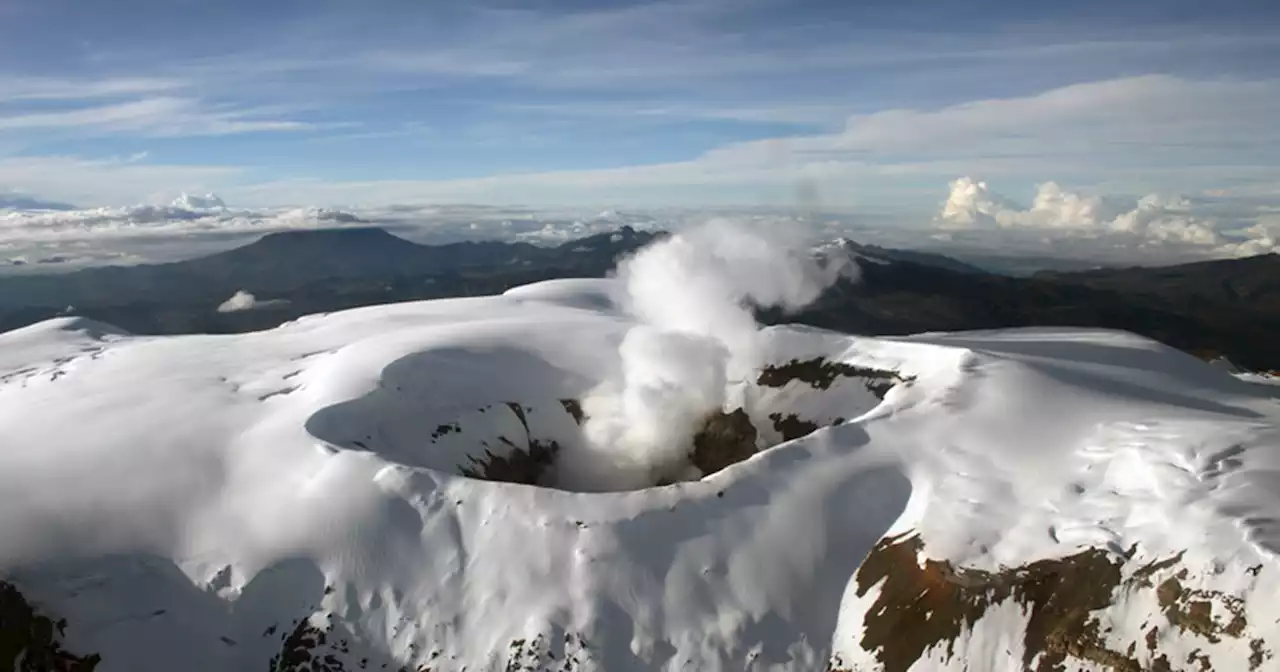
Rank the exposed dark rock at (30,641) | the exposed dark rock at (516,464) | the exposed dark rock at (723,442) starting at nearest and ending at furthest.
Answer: the exposed dark rock at (30,641) < the exposed dark rock at (516,464) < the exposed dark rock at (723,442)

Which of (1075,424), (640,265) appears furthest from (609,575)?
(640,265)

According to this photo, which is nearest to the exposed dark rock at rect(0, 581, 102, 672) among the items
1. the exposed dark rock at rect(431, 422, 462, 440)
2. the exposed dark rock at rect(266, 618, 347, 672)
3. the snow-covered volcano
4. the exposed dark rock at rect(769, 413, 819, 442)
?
the snow-covered volcano

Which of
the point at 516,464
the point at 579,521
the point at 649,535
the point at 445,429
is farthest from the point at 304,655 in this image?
the point at 516,464

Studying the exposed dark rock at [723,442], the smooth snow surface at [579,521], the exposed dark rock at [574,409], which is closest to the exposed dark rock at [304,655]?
the smooth snow surface at [579,521]

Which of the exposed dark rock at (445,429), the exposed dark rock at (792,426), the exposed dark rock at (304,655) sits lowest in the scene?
the exposed dark rock at (304,655)

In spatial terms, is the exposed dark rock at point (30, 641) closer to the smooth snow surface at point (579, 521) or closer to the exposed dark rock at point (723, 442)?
the smooth snow surface at point (579, 521)

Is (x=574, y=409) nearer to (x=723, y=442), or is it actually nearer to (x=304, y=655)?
(x=723, y=442)
